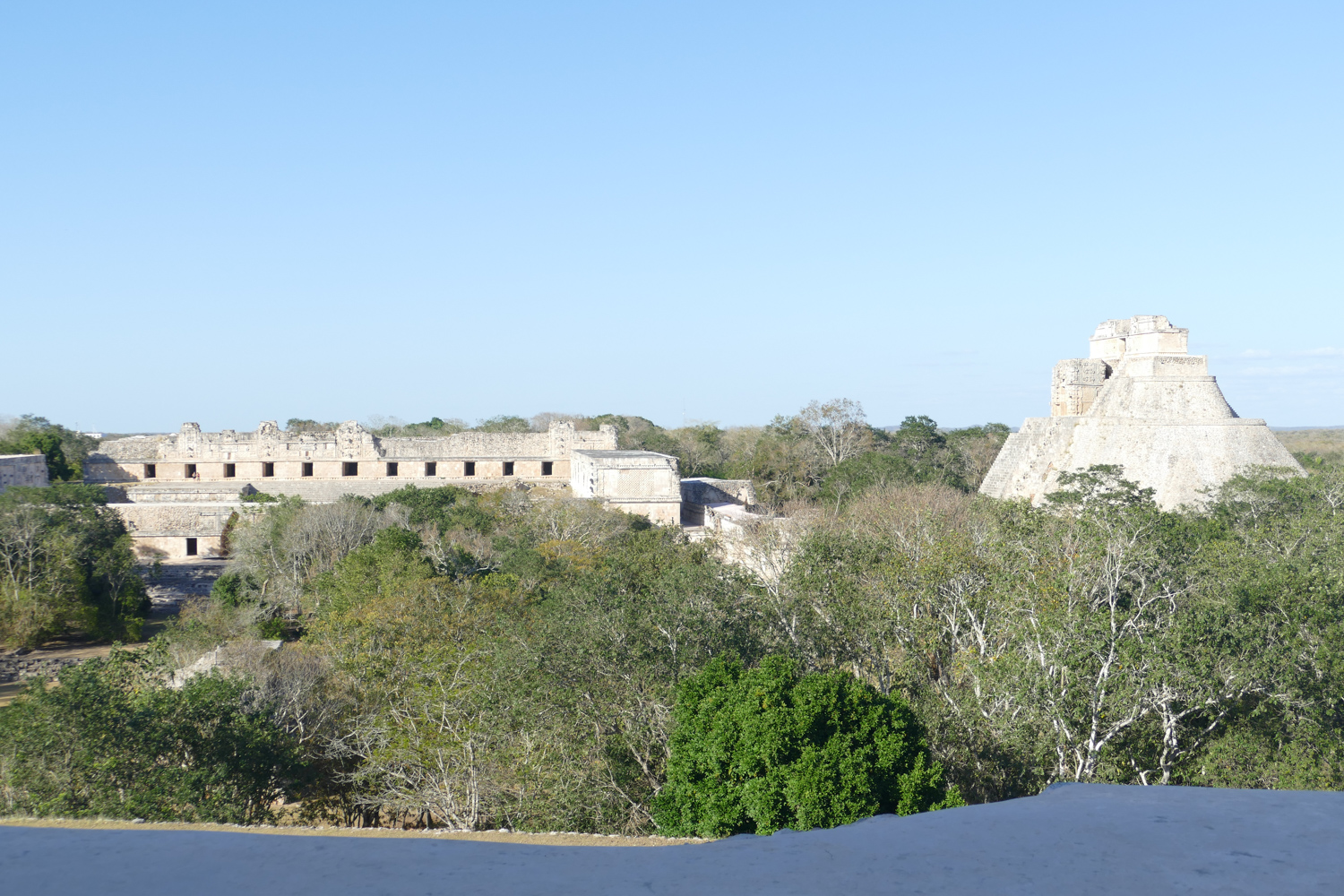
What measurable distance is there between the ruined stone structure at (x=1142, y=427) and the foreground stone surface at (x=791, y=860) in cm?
1635

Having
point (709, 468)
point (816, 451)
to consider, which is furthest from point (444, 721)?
point (709, 468)

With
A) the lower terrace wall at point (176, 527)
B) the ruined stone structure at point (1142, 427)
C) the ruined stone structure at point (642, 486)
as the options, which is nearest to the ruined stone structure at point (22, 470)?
the lower terrace wall at point (176, 527)

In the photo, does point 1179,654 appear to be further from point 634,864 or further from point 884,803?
point 634,864

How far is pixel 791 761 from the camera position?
21.5ft

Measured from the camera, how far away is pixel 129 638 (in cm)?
1717

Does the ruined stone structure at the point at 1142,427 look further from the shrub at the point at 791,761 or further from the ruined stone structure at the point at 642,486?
the shrub at the point at 791,761

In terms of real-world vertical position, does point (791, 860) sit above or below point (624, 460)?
below

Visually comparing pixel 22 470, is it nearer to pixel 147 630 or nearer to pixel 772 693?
pixel 147 630

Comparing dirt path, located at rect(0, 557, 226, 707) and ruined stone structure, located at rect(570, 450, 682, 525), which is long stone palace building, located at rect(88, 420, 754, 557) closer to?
ruined stone structure, located at rect(570, 450, 682, 525)

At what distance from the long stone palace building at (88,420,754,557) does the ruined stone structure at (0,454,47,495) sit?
1.44 metres

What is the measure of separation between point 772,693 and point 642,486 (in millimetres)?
14741

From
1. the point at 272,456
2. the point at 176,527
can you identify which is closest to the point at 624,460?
the point at 176,527

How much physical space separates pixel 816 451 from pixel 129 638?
1954 cm

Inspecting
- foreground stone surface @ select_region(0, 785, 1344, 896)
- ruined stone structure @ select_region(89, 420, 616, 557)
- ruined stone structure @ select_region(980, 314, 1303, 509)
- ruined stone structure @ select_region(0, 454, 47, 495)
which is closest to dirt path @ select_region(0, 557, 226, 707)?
ruined stone structure @ select_region(89, 420, 616, 557)
